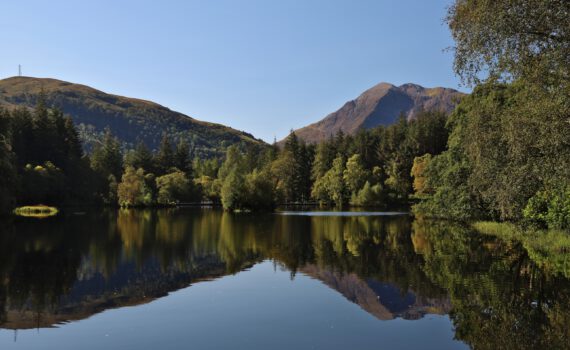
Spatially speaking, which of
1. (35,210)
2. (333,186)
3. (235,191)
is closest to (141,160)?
(333,186)

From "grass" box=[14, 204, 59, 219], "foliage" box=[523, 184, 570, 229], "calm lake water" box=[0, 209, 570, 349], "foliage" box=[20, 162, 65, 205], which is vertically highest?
"foliage" box=[20, 162, 65, 205]

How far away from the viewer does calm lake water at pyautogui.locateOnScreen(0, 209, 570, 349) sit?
51.7 feet

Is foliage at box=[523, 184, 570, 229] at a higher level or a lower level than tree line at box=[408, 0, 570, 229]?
lower

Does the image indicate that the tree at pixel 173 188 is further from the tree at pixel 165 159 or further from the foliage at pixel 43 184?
the foliage at pixel 43 184

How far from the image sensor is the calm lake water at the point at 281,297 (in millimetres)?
15766

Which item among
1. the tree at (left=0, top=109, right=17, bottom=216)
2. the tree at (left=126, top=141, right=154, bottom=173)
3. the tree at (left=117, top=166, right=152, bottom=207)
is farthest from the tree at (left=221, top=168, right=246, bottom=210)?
the tree at (left=126, top=141, right=154, bottom=173)

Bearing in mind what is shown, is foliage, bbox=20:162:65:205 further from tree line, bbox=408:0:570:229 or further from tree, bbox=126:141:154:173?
tree line, bbox=408:0:570:229

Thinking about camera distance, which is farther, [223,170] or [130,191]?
[223,170]

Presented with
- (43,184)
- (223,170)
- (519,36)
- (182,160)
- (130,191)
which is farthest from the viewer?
(182,160)

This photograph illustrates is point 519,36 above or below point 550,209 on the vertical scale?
above

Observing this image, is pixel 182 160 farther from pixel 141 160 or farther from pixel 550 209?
pixel 550 209

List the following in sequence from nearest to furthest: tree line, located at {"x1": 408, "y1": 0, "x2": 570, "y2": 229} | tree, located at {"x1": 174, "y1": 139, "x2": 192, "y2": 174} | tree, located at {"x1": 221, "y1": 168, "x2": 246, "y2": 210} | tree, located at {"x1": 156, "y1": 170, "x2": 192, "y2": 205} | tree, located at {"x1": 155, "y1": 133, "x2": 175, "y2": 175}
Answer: tree line, located at {"x1": 408, "y1": 0, "x2": 570, "y2": 229}
tree, located at {"x1": 221, "y1": 168, "x2": 246, "y2": 210}
tree, located at {"x1": 156, "y1": 170, "x2": 192, "y2": 205}
tree, located at {"x1": 155, "y1": 133, "x2": 175, "y2": 175}
tree, located at {"x1": 174, "y1": 139, "x2": 192, "y2": 174}

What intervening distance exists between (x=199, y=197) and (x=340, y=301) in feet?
414

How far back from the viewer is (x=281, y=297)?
22.2 metres
